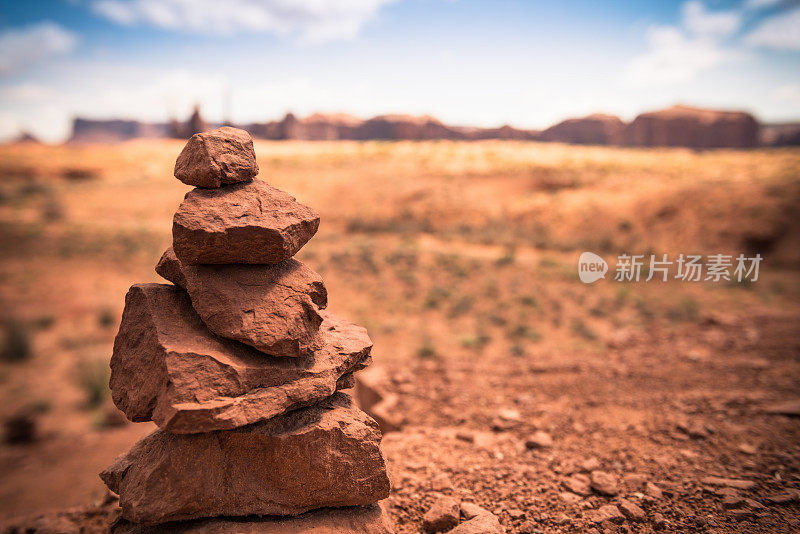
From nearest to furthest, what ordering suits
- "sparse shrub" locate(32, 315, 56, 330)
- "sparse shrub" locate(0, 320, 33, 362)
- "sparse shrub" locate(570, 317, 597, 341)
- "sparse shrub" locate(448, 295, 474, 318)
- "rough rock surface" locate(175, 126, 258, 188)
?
"rough rock surface" locate(175, 126, 258, 188)
"sparse shrub" locate(0, 320, 33, 362)
"sparse shrub" locate(570, 317, 597, 341)
"sparse shrub" locate(32, 315, 56, 330)
"sparse shrub" locate(448, 295, 474, 318)

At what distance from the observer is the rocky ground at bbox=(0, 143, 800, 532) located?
208 inches

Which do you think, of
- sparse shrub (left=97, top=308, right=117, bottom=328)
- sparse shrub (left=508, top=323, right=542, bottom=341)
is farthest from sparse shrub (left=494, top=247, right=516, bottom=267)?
sparse shrub (left=97, top=308, right=117, bottom=328)

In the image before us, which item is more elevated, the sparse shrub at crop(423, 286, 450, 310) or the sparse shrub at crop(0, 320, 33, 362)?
the sparse shrub at crop(423, 286, 450, 310)

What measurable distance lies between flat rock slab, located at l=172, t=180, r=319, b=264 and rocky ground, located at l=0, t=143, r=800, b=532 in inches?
130

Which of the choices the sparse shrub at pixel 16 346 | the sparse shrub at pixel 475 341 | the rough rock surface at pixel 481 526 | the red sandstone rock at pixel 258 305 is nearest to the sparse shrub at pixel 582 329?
the sparse shrub at pixel 475 341

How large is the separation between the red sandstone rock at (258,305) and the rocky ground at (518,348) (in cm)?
261

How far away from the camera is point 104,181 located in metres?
34.1

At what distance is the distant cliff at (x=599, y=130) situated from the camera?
50950 mm

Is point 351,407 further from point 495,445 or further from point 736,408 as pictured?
point 736,408

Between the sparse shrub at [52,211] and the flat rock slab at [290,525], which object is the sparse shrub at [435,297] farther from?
the sparse shrub at [52,211]

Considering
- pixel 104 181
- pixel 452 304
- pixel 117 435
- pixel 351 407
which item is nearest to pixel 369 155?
pixel 104 181

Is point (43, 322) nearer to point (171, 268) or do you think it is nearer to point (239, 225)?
point (171, 268)

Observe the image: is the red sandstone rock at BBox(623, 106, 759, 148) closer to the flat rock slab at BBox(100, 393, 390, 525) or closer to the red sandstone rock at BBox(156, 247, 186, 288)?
the flat rock slab at BBox(100, 393, 390, 525)

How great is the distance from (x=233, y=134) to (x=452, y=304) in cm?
1228
